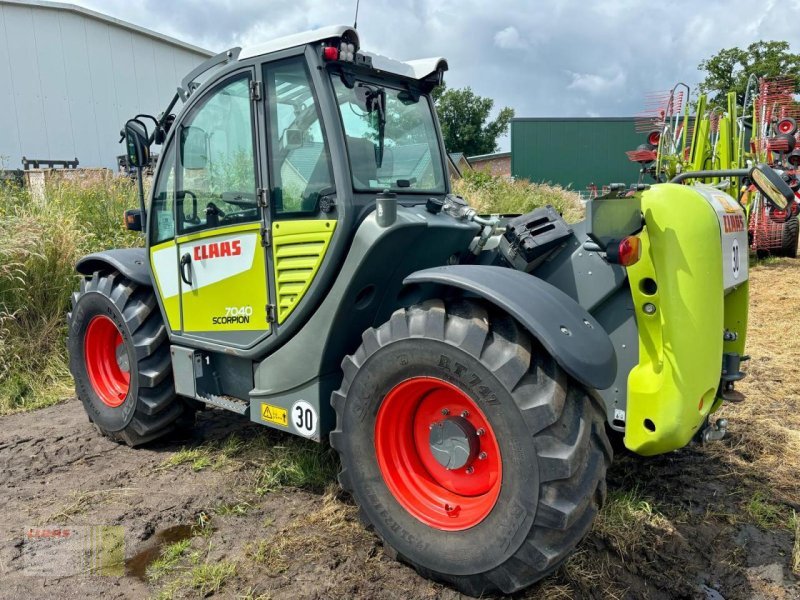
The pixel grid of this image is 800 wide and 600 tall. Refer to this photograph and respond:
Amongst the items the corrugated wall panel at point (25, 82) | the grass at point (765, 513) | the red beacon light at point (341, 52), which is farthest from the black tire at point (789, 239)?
the corrugated wall panel at point (25, 82)

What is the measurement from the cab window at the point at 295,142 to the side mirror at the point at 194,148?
0.60m

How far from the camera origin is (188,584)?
100 inches

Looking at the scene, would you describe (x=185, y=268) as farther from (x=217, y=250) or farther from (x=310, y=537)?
(x=310, y=537)

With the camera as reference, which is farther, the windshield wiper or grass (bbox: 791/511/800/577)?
the windshield wiper

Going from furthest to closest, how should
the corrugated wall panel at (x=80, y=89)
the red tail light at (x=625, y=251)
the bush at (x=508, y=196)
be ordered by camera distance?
the corrugated wall panel at (x=80, y=89), the bush at (x=508, y=196), the red tail light at (x=625, y=251)

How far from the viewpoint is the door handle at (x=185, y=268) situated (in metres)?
3.52

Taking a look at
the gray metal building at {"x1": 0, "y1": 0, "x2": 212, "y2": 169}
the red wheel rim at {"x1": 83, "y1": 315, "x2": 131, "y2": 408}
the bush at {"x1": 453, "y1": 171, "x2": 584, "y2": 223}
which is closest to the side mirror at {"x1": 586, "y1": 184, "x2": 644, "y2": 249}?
the red wheel rim at {"x1": 83, "y1": 315, "x2": 131, "y2": 408}

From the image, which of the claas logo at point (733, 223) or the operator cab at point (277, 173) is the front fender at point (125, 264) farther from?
the claas logo at point (733, 223)

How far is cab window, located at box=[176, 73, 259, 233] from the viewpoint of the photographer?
3.15 m

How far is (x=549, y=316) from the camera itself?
2.24 m

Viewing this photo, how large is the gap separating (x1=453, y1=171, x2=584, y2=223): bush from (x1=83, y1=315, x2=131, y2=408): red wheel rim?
8345 mm

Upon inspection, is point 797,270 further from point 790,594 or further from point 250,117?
point 250,117

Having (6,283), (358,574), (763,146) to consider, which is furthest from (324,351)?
(763,146)

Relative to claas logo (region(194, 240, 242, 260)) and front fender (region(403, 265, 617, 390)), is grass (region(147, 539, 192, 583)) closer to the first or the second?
claas logo (region(194, 240, 242, 260))
